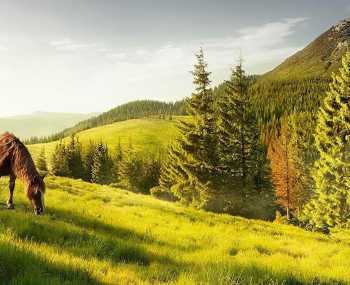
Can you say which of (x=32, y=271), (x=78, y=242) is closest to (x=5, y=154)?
(x=78, y=242)

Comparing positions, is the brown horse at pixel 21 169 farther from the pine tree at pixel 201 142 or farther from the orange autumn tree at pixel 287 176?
the orange autumn tree at pixel 287 176

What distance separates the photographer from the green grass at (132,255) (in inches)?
264

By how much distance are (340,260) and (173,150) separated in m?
37.3

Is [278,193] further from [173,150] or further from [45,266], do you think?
[45,266]

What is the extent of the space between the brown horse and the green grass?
2.00ft

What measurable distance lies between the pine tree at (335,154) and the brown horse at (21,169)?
32594mm

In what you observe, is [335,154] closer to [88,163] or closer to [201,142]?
[201,142]

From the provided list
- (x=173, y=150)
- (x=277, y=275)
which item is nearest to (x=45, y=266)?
(x=277, y=275)

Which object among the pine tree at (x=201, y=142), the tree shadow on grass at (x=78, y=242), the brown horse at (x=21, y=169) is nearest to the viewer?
the tree shadow on grass at (x=78, y=242)

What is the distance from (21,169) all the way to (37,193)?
4.07ft

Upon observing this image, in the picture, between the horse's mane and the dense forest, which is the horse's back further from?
the dense forest

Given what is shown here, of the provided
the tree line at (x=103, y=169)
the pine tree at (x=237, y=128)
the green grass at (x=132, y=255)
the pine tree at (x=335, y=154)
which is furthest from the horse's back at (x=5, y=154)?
A: the tree line at (x=103, y=169)

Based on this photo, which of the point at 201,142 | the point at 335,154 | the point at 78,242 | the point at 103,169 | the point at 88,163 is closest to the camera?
the point at 78,242

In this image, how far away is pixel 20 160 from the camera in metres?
13.5
